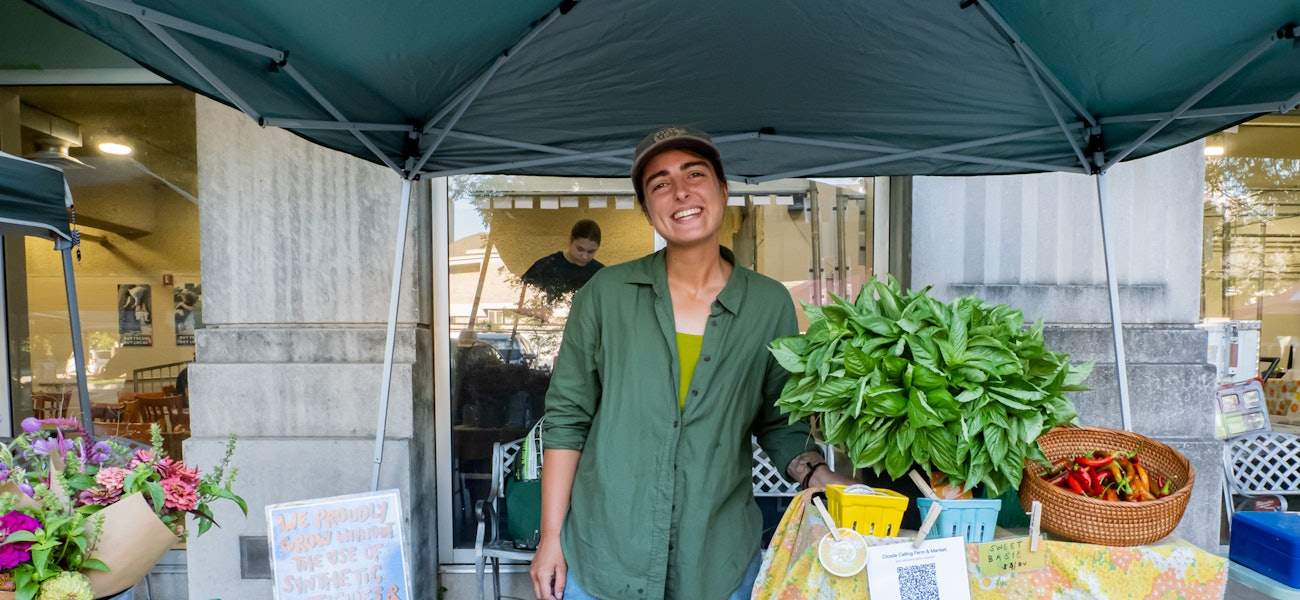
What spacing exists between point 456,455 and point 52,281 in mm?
3321

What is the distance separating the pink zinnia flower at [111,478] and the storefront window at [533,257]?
246 centimetres

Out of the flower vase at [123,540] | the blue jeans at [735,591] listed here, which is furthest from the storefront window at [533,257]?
the flower vase at [123,540]

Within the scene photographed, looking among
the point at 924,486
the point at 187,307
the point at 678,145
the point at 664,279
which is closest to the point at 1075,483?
the point at 924,486

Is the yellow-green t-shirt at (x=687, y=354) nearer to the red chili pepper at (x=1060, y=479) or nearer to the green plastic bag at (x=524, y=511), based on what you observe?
the red chili pepper at (x=1060, y=479)

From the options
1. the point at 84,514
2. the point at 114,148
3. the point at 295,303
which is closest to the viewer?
the point at 84,514

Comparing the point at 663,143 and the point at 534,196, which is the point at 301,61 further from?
the point at 534,196

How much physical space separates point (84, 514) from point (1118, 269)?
14.8ft

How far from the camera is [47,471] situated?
1.69 metres

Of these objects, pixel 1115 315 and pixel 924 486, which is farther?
pixel 1115 315

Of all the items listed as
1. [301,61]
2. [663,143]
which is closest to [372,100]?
[301,61]

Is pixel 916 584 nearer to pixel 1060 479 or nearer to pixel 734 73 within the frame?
pixel 1060 479

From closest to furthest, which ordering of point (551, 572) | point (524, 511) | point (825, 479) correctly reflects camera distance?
point (825, 479), point (551, 572), point (524, 511)

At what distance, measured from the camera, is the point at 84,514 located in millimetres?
1535

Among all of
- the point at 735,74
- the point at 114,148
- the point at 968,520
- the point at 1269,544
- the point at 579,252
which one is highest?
the point at 114,148
